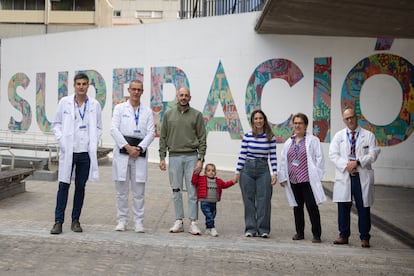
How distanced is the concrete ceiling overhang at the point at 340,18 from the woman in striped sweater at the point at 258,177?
567 cm

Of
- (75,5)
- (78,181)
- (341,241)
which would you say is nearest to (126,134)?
(78,181)

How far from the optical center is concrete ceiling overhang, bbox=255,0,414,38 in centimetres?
1225

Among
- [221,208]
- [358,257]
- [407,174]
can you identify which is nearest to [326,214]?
[221,208]

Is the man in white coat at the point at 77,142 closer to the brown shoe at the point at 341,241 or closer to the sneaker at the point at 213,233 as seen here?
the sneaker at the point at 213,233

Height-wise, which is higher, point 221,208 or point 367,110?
point 367,110

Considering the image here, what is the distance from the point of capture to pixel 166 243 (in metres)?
6.51

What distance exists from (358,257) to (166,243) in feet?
6.80

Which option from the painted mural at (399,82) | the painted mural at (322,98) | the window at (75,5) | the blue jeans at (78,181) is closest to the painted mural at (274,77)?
the painted mural at (322,98)

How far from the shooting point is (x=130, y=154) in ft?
23.5

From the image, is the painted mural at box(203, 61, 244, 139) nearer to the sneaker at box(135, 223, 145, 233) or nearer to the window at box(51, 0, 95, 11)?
the sneaker at box(135, 223, 145, 233)

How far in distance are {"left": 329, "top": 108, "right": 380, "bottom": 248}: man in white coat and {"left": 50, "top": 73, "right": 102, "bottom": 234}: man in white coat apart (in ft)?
9.65

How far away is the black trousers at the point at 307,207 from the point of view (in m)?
7.15

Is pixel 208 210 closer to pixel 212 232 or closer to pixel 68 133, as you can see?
pixel 212 232

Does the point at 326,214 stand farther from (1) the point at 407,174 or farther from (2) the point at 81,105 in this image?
(1) the point at 407,174
